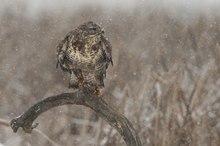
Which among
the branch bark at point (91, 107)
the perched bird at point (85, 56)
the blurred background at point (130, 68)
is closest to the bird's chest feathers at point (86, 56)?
the perched bird at point (85, 56)

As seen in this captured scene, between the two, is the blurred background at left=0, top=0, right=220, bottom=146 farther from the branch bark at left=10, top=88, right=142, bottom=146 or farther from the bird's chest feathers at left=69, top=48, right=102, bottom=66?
the branch bark at left=10, top=88, right=142, bottom=146

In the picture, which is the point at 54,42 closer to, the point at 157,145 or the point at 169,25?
the point at 169,25

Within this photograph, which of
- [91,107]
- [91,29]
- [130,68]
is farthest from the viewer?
[130,68]

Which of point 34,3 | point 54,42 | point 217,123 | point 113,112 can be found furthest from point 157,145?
point 34,3

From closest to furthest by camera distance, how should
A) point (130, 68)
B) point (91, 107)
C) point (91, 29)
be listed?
1. point (91, 107)
2. point (91, 29)
3. point (130, 68)

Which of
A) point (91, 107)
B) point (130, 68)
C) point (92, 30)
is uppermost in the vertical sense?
point (92, 30)

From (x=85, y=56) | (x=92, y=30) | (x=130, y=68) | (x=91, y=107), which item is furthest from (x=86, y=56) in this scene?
(x=130, y=68)

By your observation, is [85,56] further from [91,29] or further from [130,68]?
[130,68]

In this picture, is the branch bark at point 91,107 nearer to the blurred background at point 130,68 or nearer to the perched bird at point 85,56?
the perched bird at point 85,56
